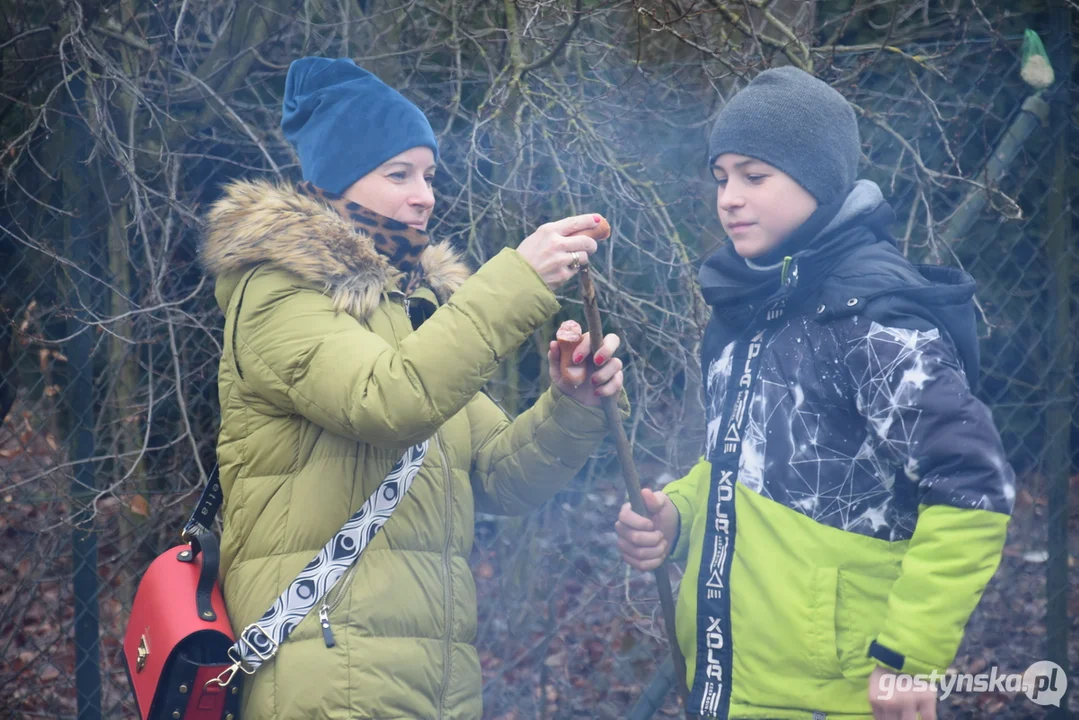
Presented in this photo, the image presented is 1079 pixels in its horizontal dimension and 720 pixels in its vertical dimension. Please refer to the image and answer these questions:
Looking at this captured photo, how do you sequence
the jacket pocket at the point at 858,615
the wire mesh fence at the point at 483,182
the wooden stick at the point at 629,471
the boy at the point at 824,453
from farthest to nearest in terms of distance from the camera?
1. the wire mesh fence at the point at 483,182
2. the wooden stick at the point at 629,471
3. the jacket pocket at the point at 858,615
4. the boy at the point at 824,453

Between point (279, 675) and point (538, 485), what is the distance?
0.71 meters

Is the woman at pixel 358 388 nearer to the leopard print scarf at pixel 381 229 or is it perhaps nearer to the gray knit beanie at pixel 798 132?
the leopard print scarf at pixel 381 229

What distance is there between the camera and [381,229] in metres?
2.12

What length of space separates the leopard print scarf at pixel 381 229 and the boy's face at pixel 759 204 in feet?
2.14

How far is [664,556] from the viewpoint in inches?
83.7

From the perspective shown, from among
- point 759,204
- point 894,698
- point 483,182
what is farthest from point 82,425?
point 894,698

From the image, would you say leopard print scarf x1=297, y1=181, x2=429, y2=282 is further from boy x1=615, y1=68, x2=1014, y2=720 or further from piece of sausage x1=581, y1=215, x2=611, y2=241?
boy x1=615, y1=68, x2=1014, y2=720

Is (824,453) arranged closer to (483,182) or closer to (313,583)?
(313,583)

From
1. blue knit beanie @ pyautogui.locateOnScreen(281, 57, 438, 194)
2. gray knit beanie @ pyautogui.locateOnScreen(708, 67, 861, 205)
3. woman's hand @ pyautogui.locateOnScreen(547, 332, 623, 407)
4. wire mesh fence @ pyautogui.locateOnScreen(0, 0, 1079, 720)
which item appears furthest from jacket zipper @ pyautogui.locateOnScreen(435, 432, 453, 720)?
wire mesh fence @ pyautogui.locateOnScreen(0, 0, 1079, 720)

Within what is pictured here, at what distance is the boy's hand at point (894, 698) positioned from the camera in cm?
168

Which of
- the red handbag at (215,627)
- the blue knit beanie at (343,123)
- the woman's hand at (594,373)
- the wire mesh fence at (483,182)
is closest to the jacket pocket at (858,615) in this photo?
the woman's hand at (594,373)

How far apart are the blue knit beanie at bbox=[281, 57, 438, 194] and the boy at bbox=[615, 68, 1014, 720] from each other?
657 mm

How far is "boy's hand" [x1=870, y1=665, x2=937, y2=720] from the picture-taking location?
5.51ft

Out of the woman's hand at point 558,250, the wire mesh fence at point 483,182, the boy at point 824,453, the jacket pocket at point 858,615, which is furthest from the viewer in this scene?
the wire mesh fence at point 483,182
